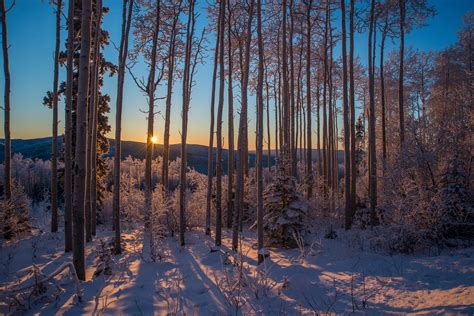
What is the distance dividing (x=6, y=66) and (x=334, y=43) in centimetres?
1345

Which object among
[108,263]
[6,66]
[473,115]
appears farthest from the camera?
[6,66]

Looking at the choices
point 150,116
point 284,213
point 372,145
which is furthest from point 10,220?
point 372,145

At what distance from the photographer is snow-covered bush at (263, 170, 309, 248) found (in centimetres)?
811

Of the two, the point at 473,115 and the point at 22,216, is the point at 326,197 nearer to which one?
the point at 473,115

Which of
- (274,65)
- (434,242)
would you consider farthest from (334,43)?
(434,242)

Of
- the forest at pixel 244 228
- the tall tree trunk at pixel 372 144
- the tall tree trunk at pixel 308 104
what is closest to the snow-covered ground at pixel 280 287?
the forest at pixel 244 228

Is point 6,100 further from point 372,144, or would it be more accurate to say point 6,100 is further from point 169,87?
point 372,144

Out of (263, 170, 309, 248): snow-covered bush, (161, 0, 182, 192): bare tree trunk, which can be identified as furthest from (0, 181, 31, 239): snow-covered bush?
(263, 170, 309, 248): snow-covered bush

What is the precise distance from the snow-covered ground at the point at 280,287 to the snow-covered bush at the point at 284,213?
133cm

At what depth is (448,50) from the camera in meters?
19.0

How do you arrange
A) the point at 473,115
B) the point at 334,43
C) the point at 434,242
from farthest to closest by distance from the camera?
the point at 334,43
the point at 473,115
the point at 434,242

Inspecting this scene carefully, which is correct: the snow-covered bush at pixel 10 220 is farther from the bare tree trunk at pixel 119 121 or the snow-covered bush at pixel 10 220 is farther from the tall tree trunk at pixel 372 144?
the tall tree trunk at pixel 372 144

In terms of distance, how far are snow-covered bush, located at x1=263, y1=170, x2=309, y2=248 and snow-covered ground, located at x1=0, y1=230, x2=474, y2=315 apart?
1.33 m

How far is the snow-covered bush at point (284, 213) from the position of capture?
8.11 m
